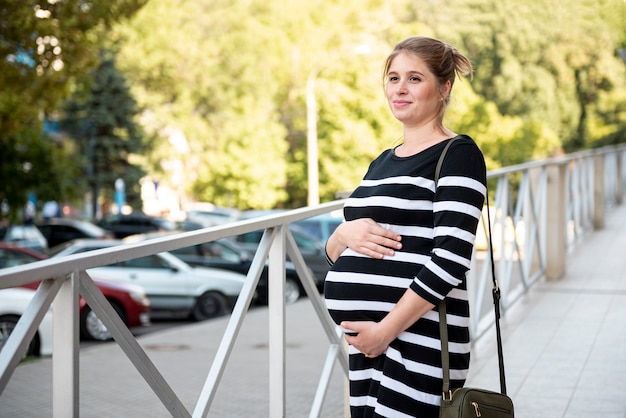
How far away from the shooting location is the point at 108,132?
1649 inches

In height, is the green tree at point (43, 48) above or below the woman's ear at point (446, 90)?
above

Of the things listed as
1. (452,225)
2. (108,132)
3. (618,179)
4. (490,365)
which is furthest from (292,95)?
(452,225)

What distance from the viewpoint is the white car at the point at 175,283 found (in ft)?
53.5

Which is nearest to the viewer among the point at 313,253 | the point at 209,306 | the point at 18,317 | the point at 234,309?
the point at 234,309

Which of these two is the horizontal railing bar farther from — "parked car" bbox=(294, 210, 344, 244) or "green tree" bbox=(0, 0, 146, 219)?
"parked car" bbox=(294, 210, 344, 244)

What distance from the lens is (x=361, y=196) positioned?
2.60 meters

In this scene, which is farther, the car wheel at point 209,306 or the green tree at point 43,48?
the car wheel at point 209,306

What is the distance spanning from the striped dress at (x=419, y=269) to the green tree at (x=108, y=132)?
1551 inches

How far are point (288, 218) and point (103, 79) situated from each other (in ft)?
126

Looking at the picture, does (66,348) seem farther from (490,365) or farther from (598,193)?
(598,193)

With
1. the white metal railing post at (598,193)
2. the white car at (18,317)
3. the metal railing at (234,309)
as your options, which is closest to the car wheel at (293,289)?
the white metal railing post at (598,193)

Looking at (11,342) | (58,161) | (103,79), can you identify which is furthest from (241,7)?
(11,342)

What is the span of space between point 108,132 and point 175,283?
26.7 metres

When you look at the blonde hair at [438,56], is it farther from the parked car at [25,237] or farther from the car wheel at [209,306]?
the parked car at [25,237]
